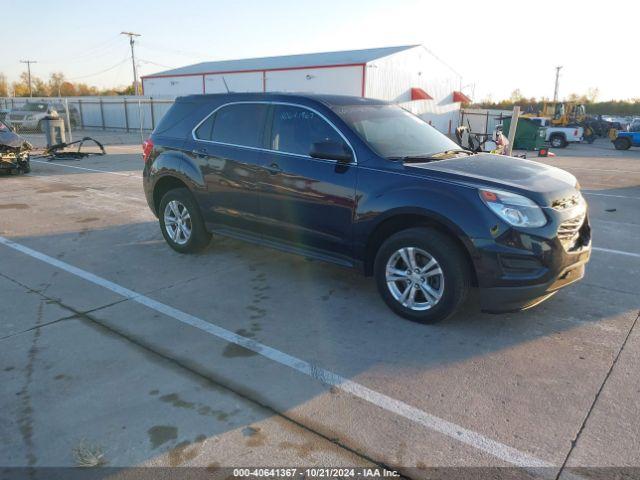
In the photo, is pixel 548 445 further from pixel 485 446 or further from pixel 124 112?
pixel 124 112

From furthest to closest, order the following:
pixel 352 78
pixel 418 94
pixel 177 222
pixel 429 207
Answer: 1. pixel 418 94
2. pixel 352 78
3. pixel 177 222
4. pixel 429 207

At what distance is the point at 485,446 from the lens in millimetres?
2707

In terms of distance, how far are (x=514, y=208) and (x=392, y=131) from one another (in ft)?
5.17

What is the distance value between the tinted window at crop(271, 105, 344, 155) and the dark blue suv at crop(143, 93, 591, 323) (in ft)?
0.04

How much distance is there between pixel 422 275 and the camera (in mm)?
4090

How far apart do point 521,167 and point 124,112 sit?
32.8m

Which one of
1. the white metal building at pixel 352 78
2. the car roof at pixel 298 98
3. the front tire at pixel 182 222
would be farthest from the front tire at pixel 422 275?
the white metal building at pixel 352 78

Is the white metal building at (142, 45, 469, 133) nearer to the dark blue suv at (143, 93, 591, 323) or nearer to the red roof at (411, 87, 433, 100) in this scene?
the red roof at (411, 87, 433, 100)

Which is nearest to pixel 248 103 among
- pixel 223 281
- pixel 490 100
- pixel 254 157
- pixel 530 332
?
pixel 254 157

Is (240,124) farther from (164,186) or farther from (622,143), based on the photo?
(622,143)

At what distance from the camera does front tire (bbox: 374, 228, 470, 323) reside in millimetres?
3914

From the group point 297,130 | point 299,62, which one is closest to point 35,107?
point 299,62

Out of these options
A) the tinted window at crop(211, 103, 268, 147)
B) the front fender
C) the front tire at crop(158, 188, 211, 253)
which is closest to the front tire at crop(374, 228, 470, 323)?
the front fender

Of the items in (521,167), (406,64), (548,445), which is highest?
(406,64)
